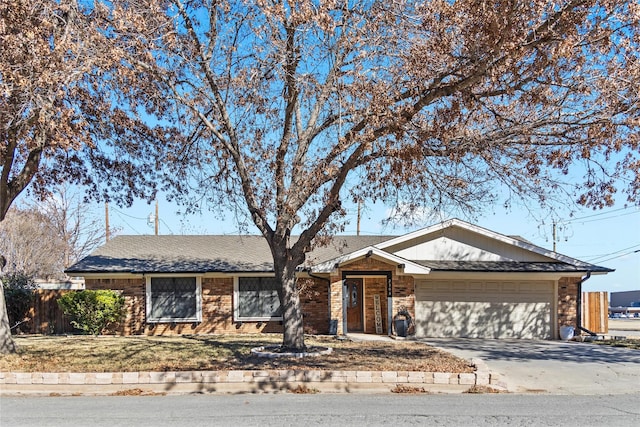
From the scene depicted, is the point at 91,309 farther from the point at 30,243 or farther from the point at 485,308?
the point at 30,243

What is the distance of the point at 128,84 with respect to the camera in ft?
36.7

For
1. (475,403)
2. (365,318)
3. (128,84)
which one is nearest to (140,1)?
(128,84)

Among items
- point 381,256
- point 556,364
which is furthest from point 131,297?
point 556,364

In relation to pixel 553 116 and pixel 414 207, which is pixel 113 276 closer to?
pixel 414 207

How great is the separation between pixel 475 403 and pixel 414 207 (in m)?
4.90

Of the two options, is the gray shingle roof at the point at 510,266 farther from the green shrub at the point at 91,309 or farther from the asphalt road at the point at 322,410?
the green shrub at the point at 91,309

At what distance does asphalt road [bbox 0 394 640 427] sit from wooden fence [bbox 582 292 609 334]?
1198 centimetres

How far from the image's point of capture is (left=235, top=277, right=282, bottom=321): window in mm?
19062

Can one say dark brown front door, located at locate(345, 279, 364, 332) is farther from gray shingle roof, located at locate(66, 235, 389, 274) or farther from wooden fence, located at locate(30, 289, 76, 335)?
wooden fence, located at locate(30, 289, 76, 335)

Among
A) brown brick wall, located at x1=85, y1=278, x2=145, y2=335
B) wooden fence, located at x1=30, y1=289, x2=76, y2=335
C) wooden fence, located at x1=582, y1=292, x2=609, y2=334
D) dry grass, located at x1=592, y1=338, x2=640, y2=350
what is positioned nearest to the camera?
dry grass, located at x1=592, y1=338, x2=640, y2=350

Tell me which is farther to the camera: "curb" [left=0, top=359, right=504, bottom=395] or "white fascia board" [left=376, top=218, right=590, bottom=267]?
"white fascia board" [left=376, top=218, right=590, bottom=267]

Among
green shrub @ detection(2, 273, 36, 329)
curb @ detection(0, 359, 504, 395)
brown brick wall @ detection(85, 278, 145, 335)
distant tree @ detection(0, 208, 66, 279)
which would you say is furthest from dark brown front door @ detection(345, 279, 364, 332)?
distant tree @ detection(0, 208, 66, 279)

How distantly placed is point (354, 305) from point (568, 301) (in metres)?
7.49

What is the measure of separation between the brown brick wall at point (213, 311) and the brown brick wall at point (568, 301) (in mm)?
7786
